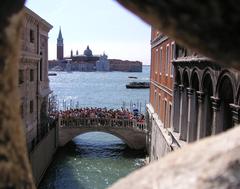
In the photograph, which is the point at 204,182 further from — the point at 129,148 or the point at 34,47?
the point at 129,148

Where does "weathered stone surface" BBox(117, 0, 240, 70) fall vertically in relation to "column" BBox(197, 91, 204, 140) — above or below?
above

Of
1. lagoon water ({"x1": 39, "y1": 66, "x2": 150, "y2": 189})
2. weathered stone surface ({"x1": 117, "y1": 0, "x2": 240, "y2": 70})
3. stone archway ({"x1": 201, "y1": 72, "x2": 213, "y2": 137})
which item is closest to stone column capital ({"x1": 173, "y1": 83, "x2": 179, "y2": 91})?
stone archway ({"x1": 201, "y1": 72, "x2": 213, "y2": 137})

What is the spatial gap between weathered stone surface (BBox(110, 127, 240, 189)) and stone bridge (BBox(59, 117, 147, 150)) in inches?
1351

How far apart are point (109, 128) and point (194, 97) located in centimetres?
2160

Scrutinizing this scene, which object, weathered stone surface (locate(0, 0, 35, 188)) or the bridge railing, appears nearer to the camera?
Answer: weathered stone surface (locate(0, 0, 35, 188))

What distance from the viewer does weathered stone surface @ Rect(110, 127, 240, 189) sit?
1566mm

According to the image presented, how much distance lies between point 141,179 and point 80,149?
37329mm

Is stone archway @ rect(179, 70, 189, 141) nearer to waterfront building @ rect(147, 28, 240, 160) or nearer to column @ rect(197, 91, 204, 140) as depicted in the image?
waterfront building @ rect(147, 28, 240, 160)

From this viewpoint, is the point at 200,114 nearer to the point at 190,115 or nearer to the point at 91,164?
the point at 190,115

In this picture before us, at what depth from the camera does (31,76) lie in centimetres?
2720

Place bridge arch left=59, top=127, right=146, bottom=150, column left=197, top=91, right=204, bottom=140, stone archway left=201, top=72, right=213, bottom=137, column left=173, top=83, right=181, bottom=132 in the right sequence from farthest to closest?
bridge arch left=59, top=127, right=146, bottom=150 < column left=173, top=83, right=181, bottom=132 < column left=197, top=91, right=204, bottom=140 < stone archway left=201, top=72, right=213, bottom=137

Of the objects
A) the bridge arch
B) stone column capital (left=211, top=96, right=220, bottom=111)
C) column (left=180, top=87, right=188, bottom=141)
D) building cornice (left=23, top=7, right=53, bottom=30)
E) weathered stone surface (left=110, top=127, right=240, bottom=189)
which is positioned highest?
building cornice (left=23, top=7, right=53, bottom=30)

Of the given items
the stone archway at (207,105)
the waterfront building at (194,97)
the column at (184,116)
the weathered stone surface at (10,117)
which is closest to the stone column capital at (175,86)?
the waterfront building at (194,97)

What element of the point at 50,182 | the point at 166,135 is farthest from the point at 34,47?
the point at 166,135
